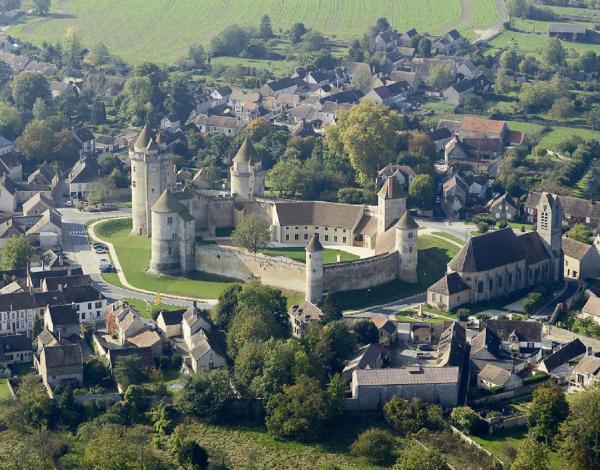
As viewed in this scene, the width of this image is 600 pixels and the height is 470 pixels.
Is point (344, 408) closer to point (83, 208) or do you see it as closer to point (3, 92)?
point (83, 208)

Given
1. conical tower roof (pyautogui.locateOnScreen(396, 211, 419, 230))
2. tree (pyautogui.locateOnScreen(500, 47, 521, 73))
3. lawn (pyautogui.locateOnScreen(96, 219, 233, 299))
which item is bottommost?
lawn (pyautogui.locateOnScreen(96, 219, 233, 299))

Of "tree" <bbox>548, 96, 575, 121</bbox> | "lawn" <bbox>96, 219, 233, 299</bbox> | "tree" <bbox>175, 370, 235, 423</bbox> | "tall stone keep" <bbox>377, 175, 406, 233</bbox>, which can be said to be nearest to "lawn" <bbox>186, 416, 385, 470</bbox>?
"tree" <bbox>175, 370, 235, 423</bbox>

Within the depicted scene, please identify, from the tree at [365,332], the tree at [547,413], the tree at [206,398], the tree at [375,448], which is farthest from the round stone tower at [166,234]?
the tree at [547,413]

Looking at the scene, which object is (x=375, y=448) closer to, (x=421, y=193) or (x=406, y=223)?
(x=406, y=223)

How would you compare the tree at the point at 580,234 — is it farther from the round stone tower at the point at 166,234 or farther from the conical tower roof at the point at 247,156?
the round stone tower at the point at 166,234

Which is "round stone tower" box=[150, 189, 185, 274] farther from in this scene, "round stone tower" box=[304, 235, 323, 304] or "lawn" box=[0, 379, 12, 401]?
"lawn" box=[0, 379, 12, 401]

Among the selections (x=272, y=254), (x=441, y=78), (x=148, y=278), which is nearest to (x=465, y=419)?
(x=272, y=254)

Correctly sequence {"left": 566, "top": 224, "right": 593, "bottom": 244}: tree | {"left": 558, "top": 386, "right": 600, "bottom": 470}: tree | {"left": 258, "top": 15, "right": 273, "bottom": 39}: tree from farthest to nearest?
1. {"left": 258, "top": 15, "right": 273, "bottom": 39}: tree
2. {"left": 566, "top": 224, "right": 593, "bottom": 244}: tree
3. {"left": 558, "top": 386, "right": 600, "bottom": 470}: tree
